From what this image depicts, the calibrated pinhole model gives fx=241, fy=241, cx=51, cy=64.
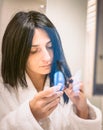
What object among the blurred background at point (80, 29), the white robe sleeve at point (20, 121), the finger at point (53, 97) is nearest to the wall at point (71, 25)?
the blurred background at point (80, 29)

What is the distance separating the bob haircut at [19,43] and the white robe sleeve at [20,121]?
0.31 ft

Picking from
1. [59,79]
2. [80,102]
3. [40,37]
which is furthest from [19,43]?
[80,102]

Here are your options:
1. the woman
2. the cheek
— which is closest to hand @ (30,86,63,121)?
the woman

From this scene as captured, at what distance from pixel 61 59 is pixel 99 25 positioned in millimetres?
233

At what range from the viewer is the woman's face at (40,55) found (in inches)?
33.6

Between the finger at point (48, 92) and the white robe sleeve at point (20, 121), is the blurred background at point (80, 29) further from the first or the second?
the white robe sleeve at point (20, 121)

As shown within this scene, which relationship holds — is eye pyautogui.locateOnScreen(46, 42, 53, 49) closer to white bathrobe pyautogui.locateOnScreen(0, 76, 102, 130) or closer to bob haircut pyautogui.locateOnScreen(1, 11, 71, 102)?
bob haircut pyautogui.locateOnScreen(1, 11, 71, 102)

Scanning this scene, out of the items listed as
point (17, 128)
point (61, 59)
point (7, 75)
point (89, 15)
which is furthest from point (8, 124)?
point (89, 15)

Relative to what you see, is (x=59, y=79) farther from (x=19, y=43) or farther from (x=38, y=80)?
(x=19, y=43)

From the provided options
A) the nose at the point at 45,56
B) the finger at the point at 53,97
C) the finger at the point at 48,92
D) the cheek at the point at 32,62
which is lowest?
the finger at the point at 53,97

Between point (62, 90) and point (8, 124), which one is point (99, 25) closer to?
point (62, 90)

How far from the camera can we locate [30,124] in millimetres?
837

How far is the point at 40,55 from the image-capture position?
86 cm

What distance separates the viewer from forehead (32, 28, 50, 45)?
85 cm
